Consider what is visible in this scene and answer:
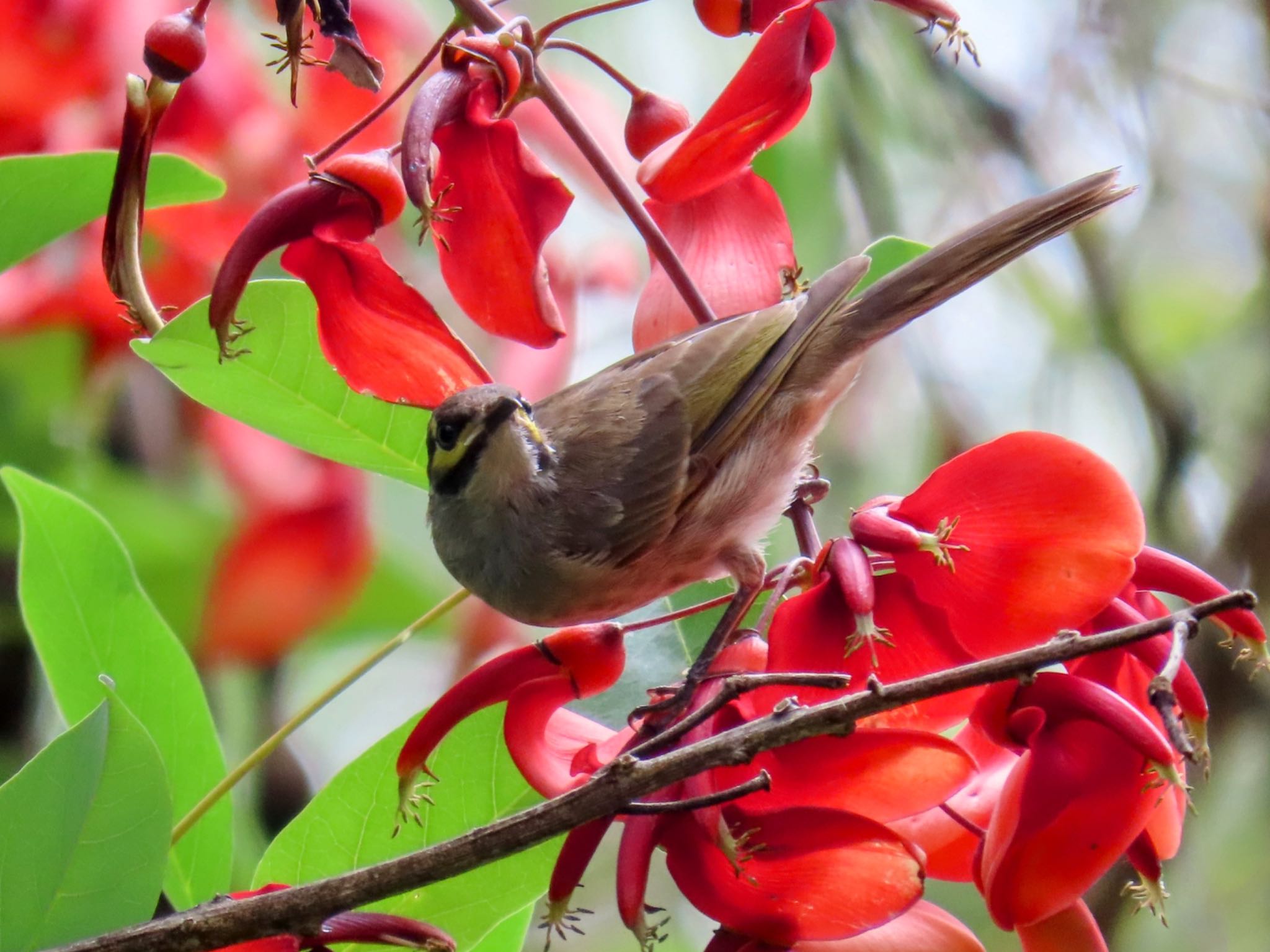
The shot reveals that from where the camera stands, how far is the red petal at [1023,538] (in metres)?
1.32

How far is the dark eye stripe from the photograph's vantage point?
205 centimetres

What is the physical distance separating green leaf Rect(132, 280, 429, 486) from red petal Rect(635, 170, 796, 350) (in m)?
0.38

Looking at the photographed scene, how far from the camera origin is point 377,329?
5.31ft

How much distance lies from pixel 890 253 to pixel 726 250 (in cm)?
38

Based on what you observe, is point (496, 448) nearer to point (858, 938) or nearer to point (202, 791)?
point (202, 791)

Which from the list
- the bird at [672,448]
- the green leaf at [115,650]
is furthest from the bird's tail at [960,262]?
the green leaf at [115,650]

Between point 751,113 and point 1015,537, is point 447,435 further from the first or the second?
point 1015,537

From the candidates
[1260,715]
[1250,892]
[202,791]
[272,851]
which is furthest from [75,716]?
[1250,892]

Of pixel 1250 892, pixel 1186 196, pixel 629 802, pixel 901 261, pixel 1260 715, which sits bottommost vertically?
pixel 1250 892

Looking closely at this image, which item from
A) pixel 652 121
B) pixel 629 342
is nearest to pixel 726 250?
pixel 652 121

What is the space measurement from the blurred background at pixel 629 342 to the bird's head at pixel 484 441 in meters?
0.32

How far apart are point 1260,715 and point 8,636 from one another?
8.83ft

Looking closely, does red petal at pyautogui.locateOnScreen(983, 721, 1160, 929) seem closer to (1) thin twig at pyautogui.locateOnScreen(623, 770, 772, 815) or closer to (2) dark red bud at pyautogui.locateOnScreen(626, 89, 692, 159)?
(1) thin twig at pyautogui.locateOnScreen(623, 770, 772, 815)

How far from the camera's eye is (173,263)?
2.59 metres
